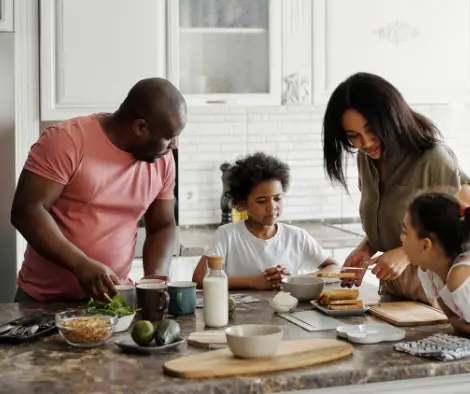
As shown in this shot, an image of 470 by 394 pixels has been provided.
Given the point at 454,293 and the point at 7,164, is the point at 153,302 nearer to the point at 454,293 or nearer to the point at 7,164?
the point at 454,293

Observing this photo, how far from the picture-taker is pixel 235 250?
3.23 meters

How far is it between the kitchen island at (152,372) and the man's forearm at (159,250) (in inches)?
29.8

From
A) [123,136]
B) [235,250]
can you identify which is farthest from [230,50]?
[123,136]

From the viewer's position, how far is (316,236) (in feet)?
14.3

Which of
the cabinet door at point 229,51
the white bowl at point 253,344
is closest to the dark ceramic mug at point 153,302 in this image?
the white bowl at point 253,344

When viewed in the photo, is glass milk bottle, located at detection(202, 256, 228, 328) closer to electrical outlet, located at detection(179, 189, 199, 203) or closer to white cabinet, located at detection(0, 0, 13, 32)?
white cabinet, located at detection(0, 0, 13, 32)

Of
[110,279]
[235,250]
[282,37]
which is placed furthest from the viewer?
[282,37]

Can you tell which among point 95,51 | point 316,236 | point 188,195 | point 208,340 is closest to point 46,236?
point 208,340

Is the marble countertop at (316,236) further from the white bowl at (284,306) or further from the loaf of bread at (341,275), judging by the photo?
the white bowl at (284,306)

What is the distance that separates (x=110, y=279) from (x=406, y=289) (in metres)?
0.95

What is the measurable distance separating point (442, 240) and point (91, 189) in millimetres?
1089

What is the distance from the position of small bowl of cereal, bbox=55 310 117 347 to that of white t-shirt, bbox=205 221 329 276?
1042mm

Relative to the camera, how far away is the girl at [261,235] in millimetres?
3197

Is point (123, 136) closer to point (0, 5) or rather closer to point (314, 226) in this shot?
point (0, 5)
